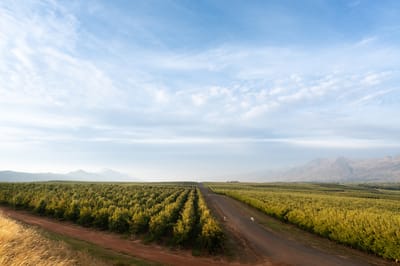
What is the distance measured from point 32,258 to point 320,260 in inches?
592

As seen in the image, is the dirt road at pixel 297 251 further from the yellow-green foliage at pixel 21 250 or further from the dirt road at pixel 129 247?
the yellow-green foliage at pixel 21 250

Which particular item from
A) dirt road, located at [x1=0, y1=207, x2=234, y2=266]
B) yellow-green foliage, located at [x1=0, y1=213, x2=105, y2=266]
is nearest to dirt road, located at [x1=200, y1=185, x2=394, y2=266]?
dirt road, located at [x1=0, y1=207, x2=234, y2=266]

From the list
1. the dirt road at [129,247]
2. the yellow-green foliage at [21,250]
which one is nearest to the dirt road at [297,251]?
the dirt road at [129,247]

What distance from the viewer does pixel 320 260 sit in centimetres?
1563

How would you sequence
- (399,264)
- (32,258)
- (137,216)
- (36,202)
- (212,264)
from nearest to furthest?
(32,258) < (212,264) < (399,264) < (137,216) < (36,202)

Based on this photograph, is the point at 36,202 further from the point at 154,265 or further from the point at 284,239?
the point at 284,239

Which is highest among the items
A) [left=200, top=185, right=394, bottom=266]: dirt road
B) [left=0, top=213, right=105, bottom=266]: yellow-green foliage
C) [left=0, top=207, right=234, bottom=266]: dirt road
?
[left=0, top=213, right=105, bottom=266]: yellow-green foliage

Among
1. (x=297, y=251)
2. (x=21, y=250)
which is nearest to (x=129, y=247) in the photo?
(x=21, y=250)

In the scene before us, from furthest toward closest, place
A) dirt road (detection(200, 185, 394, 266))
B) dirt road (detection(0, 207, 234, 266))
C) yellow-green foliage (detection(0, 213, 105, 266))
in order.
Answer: dirt road (detection(200, 185, 394, 266)) → dirt road (detection(0, 207, 234, 266)) → yellow-green foliage (detection(0, 213, 105, 266))

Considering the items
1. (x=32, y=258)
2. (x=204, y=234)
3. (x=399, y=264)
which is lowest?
(x=399, y=264)

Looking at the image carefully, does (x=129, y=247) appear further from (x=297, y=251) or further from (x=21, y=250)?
(x=297, y=251)

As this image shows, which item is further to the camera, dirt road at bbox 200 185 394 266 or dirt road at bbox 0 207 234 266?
dirt road at bbox 200 185 394 266

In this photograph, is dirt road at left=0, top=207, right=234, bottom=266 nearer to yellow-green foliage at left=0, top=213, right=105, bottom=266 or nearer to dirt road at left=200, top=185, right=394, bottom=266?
dirt road at left=200, top=185, right=394, bottom=266

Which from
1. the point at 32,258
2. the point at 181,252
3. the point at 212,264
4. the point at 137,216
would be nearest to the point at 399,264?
the point at 212,264
